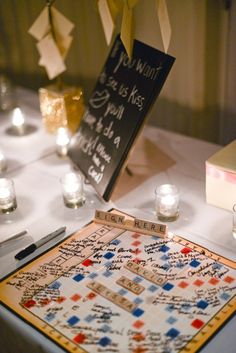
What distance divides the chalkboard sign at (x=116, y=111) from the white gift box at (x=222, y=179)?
198mm

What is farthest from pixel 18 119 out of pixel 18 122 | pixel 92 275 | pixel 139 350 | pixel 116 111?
pixel 139 350

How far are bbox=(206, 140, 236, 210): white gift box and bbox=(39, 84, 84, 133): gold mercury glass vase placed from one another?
0.56 metres

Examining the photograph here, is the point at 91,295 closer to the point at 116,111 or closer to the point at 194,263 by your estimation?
the point at 194,263

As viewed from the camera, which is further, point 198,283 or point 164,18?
point 164,18

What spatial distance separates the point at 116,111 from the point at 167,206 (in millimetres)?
303

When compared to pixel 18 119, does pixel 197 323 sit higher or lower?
lower

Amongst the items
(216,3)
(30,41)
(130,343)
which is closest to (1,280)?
(130,343)

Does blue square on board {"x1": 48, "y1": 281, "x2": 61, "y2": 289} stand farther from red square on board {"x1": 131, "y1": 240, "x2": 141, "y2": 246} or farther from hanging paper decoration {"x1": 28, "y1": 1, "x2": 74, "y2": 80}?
hanging paper decoration {"x1": 28, "y1": 1, "x2": 74, "y2": 80}

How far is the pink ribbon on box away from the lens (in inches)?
42.2

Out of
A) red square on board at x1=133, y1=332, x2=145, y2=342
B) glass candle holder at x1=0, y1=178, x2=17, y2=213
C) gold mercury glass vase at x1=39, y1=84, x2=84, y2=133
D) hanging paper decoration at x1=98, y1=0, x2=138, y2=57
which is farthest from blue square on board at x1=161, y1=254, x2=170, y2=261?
gold mercury glass vase at x1=39, y1=84, x2=84, y2=133

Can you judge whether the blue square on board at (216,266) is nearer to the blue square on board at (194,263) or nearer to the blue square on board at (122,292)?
the blue square on board at (194,263)

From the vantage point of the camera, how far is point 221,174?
109 centimetres

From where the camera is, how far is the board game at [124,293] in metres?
0.79

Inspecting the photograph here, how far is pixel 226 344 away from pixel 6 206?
25.2 inches
